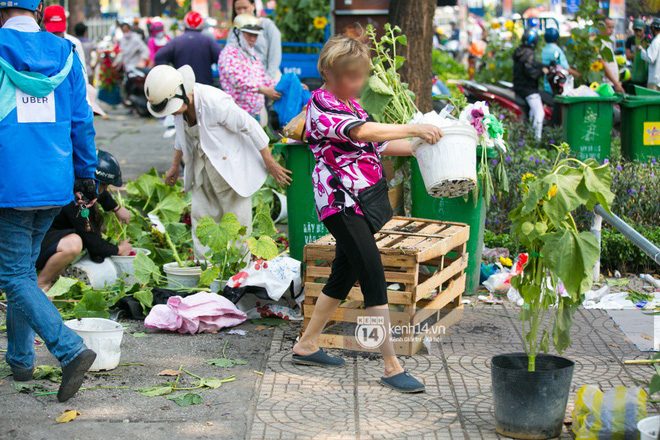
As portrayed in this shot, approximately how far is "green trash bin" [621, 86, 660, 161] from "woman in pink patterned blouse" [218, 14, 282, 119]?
3.84 meters

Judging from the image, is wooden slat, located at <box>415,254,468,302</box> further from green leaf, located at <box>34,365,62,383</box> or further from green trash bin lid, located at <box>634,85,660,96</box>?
green trash bin lid, located at <box>634,85,660,96</box>

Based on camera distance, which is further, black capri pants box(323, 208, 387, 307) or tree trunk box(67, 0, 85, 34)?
tree trunk box(67, 0, 85, 34)

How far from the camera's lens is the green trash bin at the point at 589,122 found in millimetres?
8812

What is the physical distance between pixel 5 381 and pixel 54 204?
3.21 ft

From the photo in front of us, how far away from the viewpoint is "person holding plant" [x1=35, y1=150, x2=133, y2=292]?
201 inches

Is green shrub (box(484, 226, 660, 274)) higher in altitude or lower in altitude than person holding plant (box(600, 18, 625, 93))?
lower

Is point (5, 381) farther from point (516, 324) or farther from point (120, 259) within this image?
point (516, 324)

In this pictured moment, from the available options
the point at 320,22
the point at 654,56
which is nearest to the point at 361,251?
the point at 320,22

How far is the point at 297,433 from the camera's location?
11.2 ft

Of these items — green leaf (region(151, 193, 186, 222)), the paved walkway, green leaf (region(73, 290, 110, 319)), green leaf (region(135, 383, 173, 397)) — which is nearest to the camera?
the paved walkway

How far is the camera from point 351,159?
12.5 feet

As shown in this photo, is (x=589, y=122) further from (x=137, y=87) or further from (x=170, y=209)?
(x=137, y=87)

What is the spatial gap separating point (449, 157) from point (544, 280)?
864 millimetres

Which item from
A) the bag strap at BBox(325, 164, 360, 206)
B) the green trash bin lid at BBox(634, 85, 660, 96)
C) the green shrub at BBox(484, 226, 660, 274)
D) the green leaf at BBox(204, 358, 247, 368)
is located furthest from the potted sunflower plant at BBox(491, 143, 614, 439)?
the green trash bin lid at BBox(634, 85, 660, 96)
